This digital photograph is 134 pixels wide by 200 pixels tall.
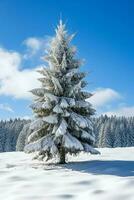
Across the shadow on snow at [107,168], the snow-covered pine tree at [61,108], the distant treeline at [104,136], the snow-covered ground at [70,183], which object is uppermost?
the distant treeline at [104,136]

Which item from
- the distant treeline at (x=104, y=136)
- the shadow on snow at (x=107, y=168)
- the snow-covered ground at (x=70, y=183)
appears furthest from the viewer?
the distant treeline at (x=104, y=136)

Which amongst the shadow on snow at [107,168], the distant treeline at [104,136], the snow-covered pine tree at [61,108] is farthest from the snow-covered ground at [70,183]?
the distant treeline at [104,136]

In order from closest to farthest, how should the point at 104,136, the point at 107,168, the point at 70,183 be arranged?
the point at 70,183 → the point at 107,168 → the point at 104,136

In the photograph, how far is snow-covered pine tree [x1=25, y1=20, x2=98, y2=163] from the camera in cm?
2025

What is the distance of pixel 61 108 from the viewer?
2081 cm

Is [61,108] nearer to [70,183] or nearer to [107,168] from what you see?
[107,168]

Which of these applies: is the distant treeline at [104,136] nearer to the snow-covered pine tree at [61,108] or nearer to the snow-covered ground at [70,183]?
the snow-covered pine tree at [61,108]

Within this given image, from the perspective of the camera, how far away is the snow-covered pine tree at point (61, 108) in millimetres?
20250

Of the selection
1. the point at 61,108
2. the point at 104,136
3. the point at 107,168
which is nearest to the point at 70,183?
the point at 107,168

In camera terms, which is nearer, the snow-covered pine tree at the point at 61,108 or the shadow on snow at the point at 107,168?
A: the shadow on snow at the point at 107,168

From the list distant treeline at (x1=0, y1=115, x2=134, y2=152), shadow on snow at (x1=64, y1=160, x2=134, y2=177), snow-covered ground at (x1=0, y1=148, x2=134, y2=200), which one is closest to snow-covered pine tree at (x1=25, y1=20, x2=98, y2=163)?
shadow on snow at (x1=64, y1=160, x2=134, y2=177)

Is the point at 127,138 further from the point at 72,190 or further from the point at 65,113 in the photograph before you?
the point at 72,190

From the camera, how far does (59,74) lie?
71.7ft

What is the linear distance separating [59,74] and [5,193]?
1037cm
